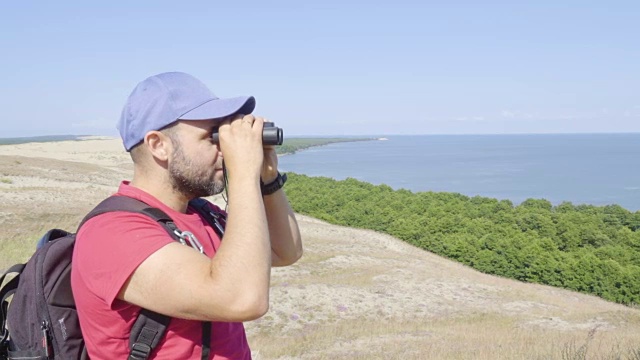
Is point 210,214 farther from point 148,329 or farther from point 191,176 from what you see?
point 148,329

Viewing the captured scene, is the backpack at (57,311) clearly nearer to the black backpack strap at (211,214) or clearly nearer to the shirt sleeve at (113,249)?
the shirt sleeve at (113,249)

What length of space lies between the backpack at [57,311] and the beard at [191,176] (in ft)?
0.48

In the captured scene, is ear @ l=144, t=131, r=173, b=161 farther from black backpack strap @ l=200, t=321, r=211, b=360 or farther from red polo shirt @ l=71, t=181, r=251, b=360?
black backpack strap @ l=200, t=321, r=211, b=360

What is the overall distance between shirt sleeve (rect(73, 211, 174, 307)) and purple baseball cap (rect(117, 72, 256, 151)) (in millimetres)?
349

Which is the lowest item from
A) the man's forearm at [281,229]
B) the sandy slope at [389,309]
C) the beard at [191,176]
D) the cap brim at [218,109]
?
the sandy slope at [389,309]

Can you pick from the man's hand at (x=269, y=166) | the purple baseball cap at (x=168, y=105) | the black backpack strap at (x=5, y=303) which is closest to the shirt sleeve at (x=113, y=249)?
the purple baseball cap at (x=168, y=105)

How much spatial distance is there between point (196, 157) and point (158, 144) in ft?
0.48

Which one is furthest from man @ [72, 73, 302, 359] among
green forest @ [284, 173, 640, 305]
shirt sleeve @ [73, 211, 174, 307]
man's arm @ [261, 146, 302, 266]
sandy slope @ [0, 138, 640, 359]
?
green forest @ [284, 173, 640, 305]

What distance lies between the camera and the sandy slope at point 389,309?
38.1 feet

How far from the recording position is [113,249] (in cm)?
185

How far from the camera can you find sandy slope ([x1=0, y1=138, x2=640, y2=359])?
11602 mm

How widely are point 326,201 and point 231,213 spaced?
167 feet

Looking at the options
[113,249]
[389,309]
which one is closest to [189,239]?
[113,249]

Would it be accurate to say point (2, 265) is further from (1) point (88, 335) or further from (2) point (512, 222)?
(2) point (512, 222)
